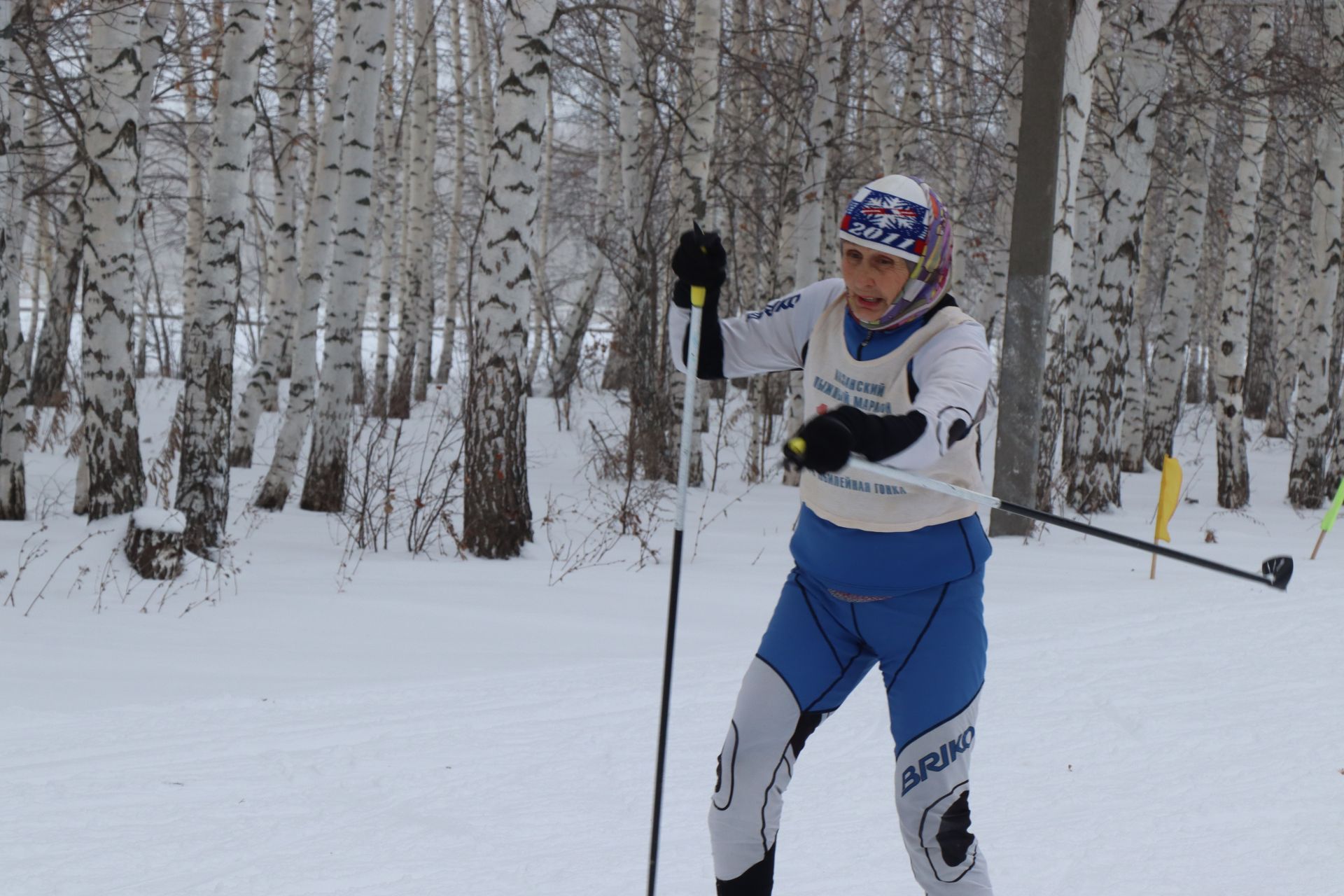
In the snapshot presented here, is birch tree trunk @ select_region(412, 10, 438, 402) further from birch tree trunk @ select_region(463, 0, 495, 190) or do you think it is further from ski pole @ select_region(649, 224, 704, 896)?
ski pole @ select_region(649, 224, 704, 896)

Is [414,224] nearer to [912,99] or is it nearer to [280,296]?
[280,296]

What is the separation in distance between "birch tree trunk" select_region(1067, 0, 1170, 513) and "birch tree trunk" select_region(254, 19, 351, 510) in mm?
7852

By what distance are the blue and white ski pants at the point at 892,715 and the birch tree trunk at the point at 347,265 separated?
787cm

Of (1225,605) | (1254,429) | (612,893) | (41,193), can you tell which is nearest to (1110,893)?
(612,893)

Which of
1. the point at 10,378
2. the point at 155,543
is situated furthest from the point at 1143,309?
the point at 155,543

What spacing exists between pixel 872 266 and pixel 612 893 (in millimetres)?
2021

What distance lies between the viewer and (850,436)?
2480mm

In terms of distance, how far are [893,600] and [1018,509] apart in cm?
40

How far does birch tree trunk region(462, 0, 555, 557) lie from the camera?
26.5 ft

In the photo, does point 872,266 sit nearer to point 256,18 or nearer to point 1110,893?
point 1110,893

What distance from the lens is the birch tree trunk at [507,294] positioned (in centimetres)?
807

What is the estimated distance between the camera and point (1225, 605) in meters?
8.08

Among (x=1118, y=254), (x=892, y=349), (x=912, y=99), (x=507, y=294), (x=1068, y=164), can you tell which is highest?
(x=912, y=99)

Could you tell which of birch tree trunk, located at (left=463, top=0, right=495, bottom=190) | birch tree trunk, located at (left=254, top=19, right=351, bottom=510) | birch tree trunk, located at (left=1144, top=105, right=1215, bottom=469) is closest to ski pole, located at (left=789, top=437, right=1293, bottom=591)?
birch tree trunk, located at (left=254, top=19, right=351, bottom=510)
